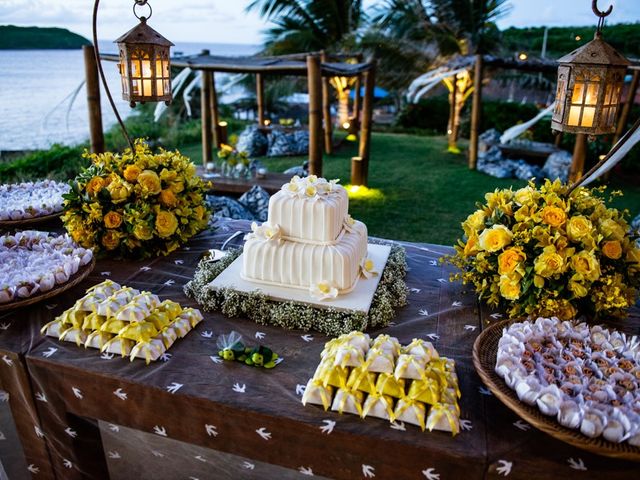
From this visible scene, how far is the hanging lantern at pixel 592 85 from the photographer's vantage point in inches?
74.8

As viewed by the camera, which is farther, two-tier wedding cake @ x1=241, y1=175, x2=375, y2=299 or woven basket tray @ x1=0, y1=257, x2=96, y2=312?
two-tier wedding cake @ x1=241, y1=175, x2=375, y2=299

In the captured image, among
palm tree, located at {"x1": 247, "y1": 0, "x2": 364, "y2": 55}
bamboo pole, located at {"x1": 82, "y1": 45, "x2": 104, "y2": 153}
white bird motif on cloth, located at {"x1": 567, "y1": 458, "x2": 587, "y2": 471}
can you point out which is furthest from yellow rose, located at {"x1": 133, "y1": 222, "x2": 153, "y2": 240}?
palm tree, located at {"x1": 247, "y1": 0, "x2": 364, "y2": 55}

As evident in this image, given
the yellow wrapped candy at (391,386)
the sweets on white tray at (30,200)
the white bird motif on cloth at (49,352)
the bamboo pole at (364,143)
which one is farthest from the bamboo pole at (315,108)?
the yellow wrapped candy at (391,386)

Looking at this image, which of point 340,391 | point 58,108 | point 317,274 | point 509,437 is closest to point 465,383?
point 509,437

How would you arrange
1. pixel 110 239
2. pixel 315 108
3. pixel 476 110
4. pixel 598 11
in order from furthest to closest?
1. pixel 476 110
2. pixel 315 108
3. pixel 110 239
4. pixel 598 11

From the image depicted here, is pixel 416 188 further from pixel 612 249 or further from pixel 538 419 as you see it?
pixel 538 419

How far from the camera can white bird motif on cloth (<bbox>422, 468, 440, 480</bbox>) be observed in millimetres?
1481

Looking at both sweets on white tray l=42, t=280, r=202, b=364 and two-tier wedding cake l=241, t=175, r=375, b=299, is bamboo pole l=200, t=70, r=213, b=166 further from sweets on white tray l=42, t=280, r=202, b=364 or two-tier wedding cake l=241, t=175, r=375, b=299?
sweets on white tray l=42, t=280, r=202, b=364

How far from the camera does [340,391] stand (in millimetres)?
1613

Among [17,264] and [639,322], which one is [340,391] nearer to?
[639,322]

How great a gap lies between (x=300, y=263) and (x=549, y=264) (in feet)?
3.49

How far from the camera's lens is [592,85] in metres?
1.92

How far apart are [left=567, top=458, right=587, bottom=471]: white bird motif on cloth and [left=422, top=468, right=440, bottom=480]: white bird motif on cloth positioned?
0.38m

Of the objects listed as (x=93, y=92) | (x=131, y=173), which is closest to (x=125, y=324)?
(x=131, y=173)
